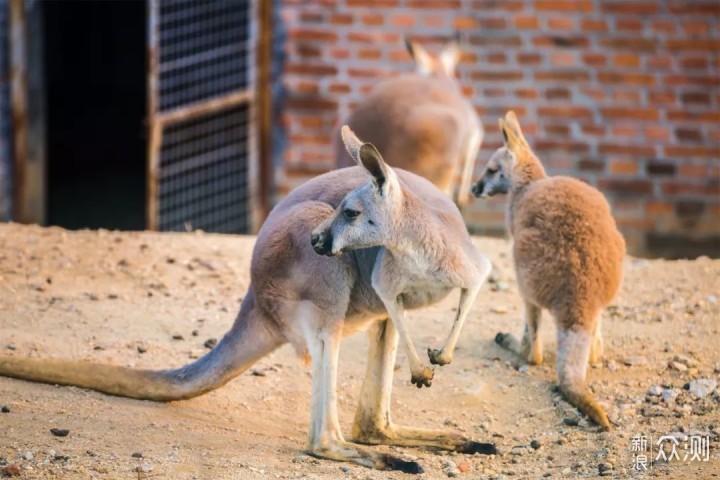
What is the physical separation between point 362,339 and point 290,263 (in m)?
1.32

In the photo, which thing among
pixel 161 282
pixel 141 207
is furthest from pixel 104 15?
pixel 161 282

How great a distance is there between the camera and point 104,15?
42.6 ft

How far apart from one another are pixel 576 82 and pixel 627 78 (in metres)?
0.35

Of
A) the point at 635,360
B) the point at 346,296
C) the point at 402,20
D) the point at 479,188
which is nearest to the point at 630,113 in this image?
the point at 402,20

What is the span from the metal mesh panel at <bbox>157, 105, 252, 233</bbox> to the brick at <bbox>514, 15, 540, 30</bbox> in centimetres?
197

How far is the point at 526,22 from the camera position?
334 inches

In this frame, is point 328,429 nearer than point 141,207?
Yes

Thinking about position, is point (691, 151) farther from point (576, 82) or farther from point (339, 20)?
point (339, 20)

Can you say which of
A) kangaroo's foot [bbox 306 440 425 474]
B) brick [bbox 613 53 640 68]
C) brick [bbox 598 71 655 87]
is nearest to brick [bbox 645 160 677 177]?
brick [bbox 598 71 655 87]

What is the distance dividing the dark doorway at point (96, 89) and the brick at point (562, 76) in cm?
434

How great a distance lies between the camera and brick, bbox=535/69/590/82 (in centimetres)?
852

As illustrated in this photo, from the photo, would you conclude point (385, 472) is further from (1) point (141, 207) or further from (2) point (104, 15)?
(2) point (104, 15)

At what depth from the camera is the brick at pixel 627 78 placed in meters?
8.49

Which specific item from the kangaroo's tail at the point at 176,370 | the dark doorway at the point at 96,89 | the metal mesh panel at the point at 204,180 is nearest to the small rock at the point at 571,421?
the kangaroo's tail at the point at 176,370
